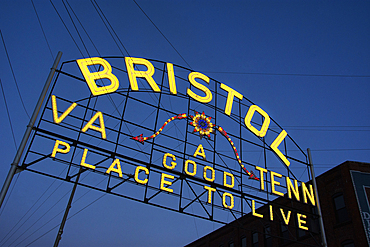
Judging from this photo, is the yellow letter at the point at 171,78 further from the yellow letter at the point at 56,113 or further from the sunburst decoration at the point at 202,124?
the yellow letter at the point at 56,113

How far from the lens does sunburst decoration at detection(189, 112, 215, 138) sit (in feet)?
64.4

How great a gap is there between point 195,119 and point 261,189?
5507 millimetres

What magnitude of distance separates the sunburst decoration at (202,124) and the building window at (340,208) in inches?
438

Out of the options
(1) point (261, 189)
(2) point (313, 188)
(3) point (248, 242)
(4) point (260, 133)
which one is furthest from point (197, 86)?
(3) point (248, 242)

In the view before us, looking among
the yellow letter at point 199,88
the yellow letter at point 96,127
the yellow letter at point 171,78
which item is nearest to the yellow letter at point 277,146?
the yellow letter at point 199,88

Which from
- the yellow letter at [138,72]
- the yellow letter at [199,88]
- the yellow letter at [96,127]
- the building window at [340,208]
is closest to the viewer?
the yellow letter at [96,127]

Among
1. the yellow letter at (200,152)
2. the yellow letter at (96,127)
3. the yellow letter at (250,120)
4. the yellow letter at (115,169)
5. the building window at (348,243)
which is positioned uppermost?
the yellow letter at (250,120)

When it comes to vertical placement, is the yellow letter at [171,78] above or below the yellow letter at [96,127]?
above

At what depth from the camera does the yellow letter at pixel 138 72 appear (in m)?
18.5

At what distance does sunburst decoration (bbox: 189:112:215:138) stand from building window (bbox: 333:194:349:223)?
11.1 m

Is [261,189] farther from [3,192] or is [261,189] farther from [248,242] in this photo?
[248,242]

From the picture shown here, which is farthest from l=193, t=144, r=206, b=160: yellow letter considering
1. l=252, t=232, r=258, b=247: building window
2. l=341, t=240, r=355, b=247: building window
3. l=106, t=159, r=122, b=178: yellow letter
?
l=252, t=232, r=258, b=247: building window

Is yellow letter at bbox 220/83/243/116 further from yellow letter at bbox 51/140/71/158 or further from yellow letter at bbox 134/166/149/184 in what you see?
yellow letter at bbox 51/140/71/158

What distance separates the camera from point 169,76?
19812mm
